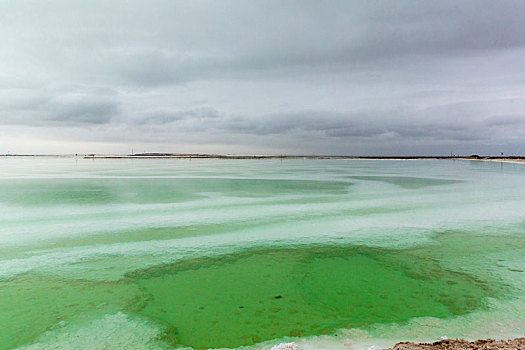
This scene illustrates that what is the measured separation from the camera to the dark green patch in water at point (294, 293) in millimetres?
6141

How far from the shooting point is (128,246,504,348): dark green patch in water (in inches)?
242

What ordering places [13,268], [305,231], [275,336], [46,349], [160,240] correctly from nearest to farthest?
[46,349] → [275,336] → [13,268] → [160,240] → [305,231]

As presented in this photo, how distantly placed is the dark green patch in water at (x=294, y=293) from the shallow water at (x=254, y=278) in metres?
0.03

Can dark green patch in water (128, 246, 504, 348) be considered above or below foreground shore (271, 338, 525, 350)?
below

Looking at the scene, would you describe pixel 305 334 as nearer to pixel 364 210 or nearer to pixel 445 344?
pixel 445 344

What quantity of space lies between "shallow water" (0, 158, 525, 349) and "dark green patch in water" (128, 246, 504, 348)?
0.03 meters

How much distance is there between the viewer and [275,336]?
19.0ft

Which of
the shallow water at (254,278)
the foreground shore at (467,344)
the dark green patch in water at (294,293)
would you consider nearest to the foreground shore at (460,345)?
the foreground shore at (467,344)

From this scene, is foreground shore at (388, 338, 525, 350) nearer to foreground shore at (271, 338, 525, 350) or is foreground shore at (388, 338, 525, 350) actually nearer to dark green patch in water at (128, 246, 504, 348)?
foreground shore at (271, 338, 525, 350)

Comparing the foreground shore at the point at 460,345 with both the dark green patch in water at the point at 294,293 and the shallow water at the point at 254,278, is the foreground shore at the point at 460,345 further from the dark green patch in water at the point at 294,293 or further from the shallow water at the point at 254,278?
the dark green patch in water at the point at 294,293

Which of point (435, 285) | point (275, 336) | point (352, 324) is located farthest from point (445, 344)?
point (435, 285)

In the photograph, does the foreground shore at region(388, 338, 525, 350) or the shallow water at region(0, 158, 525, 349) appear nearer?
the foreground shore at region(388, 338, 525, 350)

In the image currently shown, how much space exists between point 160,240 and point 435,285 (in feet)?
27.3

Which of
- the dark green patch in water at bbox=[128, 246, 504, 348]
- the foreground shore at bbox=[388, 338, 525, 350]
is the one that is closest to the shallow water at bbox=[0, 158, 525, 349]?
the dark green patch in water at bbox=[128, 246, 504, 348]
